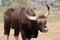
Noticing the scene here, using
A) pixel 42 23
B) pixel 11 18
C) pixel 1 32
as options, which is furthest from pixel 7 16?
pixel 1 32

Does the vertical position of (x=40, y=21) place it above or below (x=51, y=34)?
above

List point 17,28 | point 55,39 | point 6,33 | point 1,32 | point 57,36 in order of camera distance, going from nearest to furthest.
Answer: point 17,28 → point 6,33 → point 55,39 → point 57,36 → point 1,32

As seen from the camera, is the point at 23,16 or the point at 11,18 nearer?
the point at 23,16

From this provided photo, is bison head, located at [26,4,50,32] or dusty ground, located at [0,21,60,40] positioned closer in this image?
bison head, located at [26,4,50,32]

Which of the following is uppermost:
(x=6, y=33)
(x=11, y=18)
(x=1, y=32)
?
(x=11, y=18)

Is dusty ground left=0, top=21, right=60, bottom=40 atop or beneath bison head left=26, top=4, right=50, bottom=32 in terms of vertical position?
beneath

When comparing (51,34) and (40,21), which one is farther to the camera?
(51,34)

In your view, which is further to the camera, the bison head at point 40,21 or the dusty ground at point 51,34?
the dusty ground at point 51,34

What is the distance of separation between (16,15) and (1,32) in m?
4.27

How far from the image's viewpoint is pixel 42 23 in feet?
29.1

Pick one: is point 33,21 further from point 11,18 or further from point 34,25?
point 11,18

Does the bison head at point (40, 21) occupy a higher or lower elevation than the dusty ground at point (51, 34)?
higher

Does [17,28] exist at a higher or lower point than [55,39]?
higher

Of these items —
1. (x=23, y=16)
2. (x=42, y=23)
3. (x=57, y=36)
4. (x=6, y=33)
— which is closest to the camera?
(x=42, y=23)
